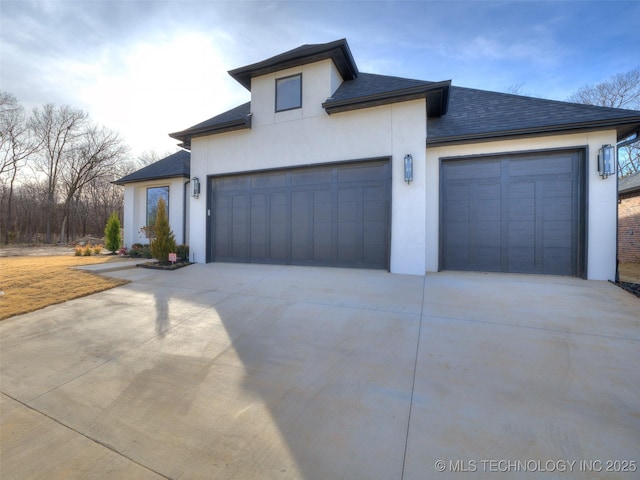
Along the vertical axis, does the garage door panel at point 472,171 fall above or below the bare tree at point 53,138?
below

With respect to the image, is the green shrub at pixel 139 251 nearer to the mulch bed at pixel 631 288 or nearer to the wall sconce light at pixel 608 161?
the mulch bed at pixel 631 288

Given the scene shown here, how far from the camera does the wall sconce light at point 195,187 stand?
857 cm

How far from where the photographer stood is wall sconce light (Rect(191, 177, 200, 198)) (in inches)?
337

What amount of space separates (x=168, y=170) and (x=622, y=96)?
84.3 ft

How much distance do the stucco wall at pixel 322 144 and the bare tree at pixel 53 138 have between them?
23691 mm

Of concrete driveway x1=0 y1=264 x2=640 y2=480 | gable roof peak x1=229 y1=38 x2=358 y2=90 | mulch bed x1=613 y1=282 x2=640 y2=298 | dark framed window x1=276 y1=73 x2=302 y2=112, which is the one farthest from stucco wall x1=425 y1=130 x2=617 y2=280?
dark framed window x1=276 y1=73 x2=302 y2=112

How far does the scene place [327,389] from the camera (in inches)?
92.1

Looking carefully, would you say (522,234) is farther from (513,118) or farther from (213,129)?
(213,129)

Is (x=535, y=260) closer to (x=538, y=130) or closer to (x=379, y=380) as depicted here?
(x=538, y=130)

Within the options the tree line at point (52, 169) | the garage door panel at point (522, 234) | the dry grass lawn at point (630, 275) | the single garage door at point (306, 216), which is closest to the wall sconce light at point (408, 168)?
the single garage door at point (306, 216)

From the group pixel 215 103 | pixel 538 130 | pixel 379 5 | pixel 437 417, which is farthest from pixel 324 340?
pixel 215 103

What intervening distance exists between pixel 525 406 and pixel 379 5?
8.48 m

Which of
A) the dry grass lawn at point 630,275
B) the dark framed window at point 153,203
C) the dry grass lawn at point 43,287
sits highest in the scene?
the dark framed window at point 153,203

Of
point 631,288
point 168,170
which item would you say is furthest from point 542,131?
point 168,170
